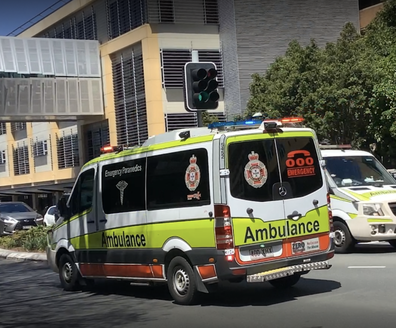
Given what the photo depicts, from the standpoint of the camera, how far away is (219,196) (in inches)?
373

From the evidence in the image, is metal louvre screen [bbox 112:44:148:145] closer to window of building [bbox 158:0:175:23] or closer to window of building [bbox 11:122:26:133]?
window of building [bbox 158:0:175:23]

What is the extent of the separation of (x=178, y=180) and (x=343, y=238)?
5.91 m

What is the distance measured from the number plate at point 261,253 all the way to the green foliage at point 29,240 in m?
12.6

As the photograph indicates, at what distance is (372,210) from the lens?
14414mm

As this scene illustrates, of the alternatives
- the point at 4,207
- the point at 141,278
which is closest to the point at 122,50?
the point at 4,207

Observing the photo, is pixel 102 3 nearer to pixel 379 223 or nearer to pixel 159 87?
pixel 159 87

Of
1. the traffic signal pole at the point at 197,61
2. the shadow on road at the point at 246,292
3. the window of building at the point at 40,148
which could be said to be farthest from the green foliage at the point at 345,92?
the window of building at the point at 40,148

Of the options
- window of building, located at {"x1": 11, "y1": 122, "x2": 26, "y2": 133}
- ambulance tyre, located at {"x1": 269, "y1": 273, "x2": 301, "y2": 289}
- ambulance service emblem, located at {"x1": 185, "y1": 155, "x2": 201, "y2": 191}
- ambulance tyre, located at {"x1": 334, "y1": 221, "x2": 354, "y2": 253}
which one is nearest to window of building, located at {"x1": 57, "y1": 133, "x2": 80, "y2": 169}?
window of building, located at {"x1": 11, "y1": 122, "x2": 26, "y2": 133}

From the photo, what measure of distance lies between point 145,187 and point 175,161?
2.72 ft

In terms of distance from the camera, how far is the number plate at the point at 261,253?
31.6ft

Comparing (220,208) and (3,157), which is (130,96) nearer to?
(3,157)

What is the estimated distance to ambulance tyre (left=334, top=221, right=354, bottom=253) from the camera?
14772mm

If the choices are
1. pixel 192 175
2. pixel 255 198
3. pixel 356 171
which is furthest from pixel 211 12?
pixel 255 198

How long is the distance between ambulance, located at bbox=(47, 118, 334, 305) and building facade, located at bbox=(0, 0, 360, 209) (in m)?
22.4
